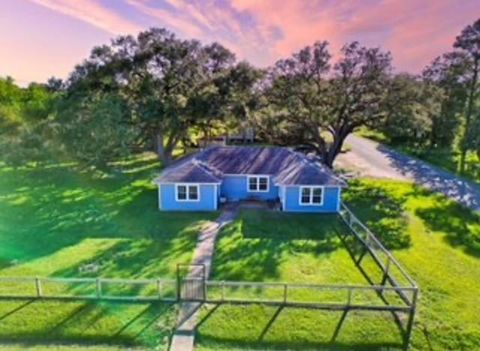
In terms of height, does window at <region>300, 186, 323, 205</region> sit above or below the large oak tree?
below

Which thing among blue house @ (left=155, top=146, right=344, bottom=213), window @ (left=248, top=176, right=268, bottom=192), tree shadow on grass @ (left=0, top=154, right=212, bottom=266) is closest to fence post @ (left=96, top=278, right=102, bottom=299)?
tree shadow on grass @ (left=0, top=154, right=212, bottom=266)

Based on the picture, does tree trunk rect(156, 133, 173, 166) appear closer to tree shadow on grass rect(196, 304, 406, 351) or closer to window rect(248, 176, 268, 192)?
window rect(248, 176, 268, 192)

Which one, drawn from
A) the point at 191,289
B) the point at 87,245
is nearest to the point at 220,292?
the point at 191,289

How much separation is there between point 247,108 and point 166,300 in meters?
20.5

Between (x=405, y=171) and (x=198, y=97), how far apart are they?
67.6 feet

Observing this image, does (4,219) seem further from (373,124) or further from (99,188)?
(373,124)

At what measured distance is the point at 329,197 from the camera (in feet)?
73.7

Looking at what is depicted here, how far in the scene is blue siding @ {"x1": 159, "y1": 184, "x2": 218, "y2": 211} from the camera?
73.2 feet

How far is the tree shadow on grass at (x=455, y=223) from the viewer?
61.8ft

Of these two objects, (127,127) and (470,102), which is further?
(470,102)

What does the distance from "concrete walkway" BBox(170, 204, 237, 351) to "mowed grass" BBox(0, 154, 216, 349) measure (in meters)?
0.37

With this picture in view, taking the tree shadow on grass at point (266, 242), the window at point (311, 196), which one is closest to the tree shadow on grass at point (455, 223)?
the tree shadow on grass at point (266, 242)

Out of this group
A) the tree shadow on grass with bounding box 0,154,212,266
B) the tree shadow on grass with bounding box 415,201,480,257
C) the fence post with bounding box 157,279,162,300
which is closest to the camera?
the fence post with bounding box 157,279,162,300

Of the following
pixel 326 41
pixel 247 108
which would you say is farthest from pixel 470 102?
pixel 247 108
